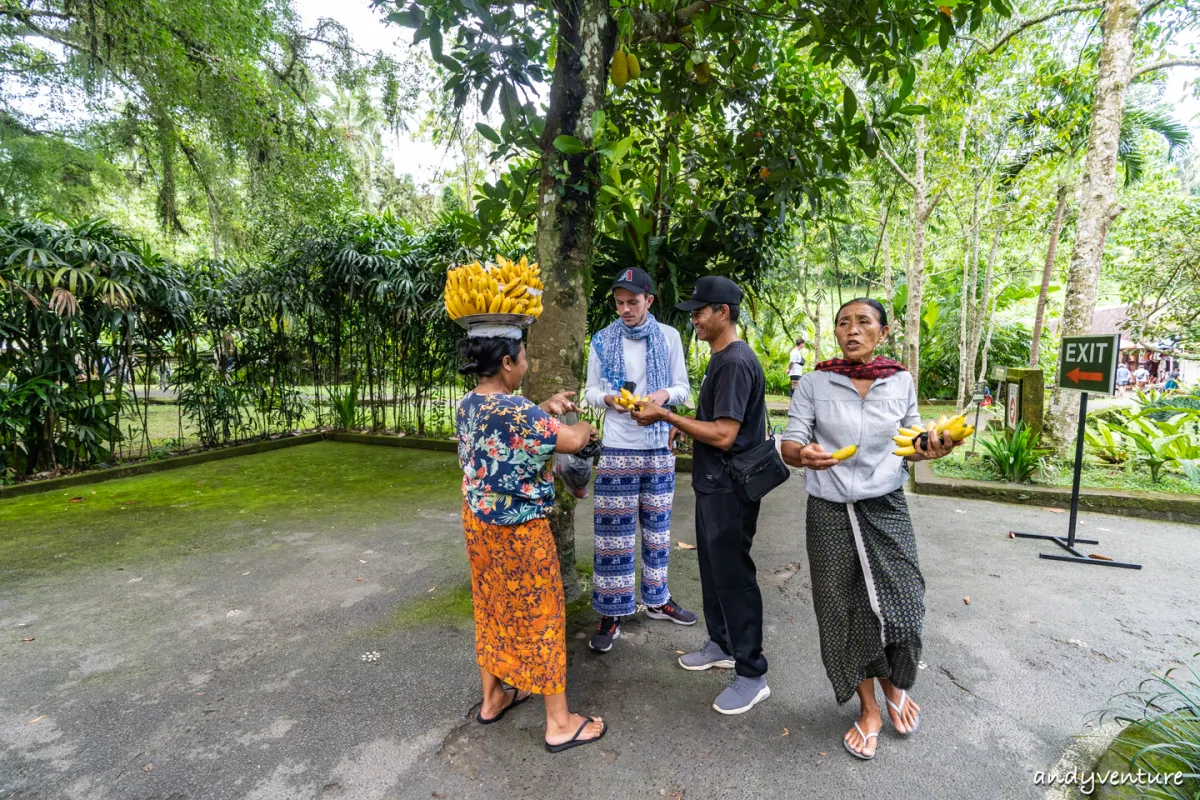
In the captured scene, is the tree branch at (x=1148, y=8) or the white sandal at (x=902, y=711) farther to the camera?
the tree branch at (x=1148, y=8)

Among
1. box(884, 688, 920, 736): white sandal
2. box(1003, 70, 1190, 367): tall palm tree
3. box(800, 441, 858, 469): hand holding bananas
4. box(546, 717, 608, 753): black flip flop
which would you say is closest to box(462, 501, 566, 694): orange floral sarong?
box(546, 717, 608, 753): black flip flop

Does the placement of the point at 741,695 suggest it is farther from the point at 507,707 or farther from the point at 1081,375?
the point at 1081,375

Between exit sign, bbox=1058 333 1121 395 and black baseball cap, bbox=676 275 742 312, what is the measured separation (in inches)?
124

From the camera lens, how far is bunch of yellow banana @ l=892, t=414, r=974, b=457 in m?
1.73

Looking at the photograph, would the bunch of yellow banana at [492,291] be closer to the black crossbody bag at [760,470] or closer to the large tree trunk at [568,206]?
the large tree trunk at [568,206]

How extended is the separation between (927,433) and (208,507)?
546 cm

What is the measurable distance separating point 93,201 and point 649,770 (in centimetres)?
1180

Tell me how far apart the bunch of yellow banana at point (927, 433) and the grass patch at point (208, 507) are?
395cm

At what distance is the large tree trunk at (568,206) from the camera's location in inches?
107

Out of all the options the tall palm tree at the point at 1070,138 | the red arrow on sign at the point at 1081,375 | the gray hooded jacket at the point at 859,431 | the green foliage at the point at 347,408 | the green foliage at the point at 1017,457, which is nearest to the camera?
the gray hooded jacket at the point at 859,431

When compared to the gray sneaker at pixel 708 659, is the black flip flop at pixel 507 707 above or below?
below

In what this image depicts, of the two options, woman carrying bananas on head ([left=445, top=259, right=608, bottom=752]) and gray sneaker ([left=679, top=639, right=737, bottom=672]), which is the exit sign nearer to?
gray sneaker ([left=679, top=639, right=737, bottom=672])

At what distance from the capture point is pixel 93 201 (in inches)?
354

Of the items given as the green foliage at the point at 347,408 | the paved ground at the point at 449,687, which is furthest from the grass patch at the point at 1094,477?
the green foliage at the point at 347,408
